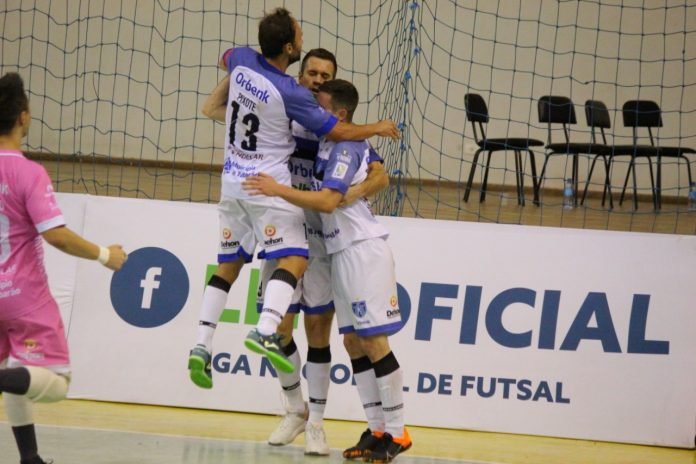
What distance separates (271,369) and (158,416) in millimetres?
688

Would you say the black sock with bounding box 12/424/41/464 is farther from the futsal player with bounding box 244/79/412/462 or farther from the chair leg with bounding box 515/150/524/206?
the chair leg with bounding box 515/150/524/206

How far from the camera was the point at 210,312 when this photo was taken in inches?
193

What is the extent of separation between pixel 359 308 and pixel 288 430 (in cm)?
79

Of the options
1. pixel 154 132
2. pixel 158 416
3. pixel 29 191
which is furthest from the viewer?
pixel 154 132

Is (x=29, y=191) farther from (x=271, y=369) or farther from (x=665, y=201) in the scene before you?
(x=665, y=201)

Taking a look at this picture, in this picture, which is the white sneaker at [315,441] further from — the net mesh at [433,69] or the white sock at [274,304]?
the net mesh at [433,69]

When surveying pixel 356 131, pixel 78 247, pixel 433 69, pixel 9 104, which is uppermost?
pixel 433 69

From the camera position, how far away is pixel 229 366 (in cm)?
595

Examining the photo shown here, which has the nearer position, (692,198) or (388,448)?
(388,448)

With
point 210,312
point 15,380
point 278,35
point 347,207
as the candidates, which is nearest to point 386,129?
point 347,207

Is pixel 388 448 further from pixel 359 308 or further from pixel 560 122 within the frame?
pixel 560 122

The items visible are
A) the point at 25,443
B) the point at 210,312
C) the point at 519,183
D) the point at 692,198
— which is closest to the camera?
the point at 25,443

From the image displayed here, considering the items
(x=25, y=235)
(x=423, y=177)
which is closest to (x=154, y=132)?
(x=423, y=177)

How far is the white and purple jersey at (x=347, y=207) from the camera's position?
15.2 feet
